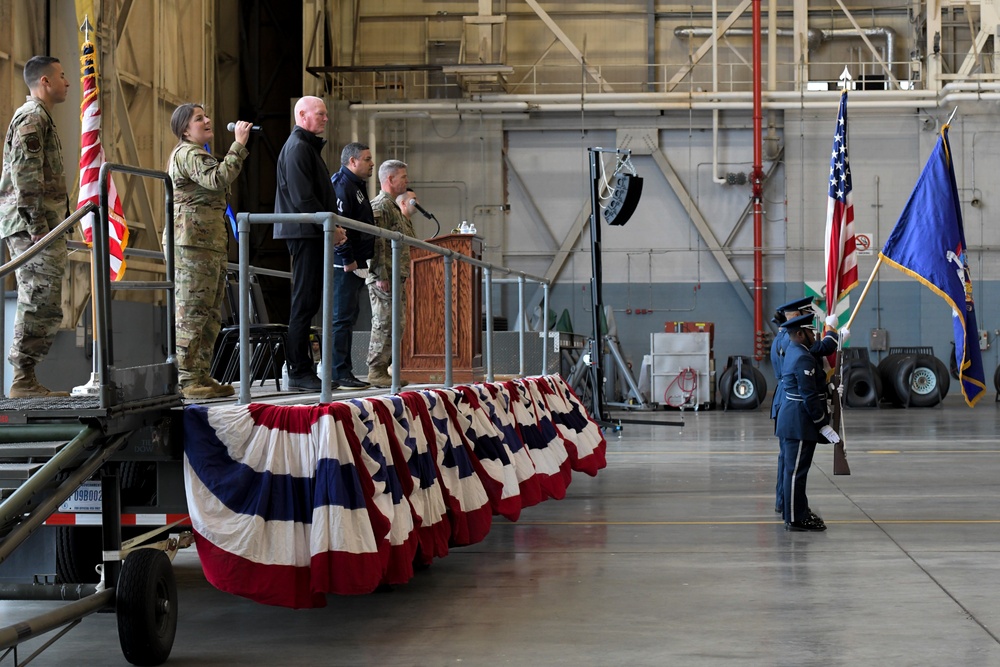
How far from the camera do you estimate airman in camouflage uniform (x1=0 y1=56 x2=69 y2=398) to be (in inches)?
205

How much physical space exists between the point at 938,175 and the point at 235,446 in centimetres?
818

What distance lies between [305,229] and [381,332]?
1435 mm

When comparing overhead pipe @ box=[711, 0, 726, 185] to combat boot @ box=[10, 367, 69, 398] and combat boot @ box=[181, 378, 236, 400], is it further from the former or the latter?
combat boot @ box=[10, 367, 69, 398]

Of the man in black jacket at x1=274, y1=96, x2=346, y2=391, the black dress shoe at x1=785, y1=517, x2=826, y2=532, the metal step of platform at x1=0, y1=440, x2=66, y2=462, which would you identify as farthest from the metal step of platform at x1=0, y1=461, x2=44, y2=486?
the black dress shoe at x1=785, y1=517, x2=826, y2=532

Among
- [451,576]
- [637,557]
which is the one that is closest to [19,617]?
[451,576]

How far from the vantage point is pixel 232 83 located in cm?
2402

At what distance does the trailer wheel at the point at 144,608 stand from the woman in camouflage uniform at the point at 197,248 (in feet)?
5.03

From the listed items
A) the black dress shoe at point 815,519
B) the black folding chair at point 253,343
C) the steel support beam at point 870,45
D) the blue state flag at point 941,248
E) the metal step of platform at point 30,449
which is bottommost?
the black dress shoe at point 815,519

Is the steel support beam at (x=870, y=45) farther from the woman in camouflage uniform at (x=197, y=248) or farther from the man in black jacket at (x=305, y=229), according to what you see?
the woman in camouflage uniform at (x=197, y=248)

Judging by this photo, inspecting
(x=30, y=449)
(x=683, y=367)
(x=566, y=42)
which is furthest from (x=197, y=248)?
(x=566, y=42)

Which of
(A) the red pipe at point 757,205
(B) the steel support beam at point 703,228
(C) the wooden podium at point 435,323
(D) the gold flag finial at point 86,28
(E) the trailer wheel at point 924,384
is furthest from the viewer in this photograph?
(B) the steel support beam at point 703,228

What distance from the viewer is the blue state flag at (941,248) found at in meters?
10.7

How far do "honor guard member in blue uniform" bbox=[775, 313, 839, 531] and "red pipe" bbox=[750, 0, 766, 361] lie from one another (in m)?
15.4

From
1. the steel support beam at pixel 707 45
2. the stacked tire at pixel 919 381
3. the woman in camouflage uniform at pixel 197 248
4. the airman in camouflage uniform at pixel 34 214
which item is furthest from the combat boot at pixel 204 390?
the steel support beam at pixel 707 45
